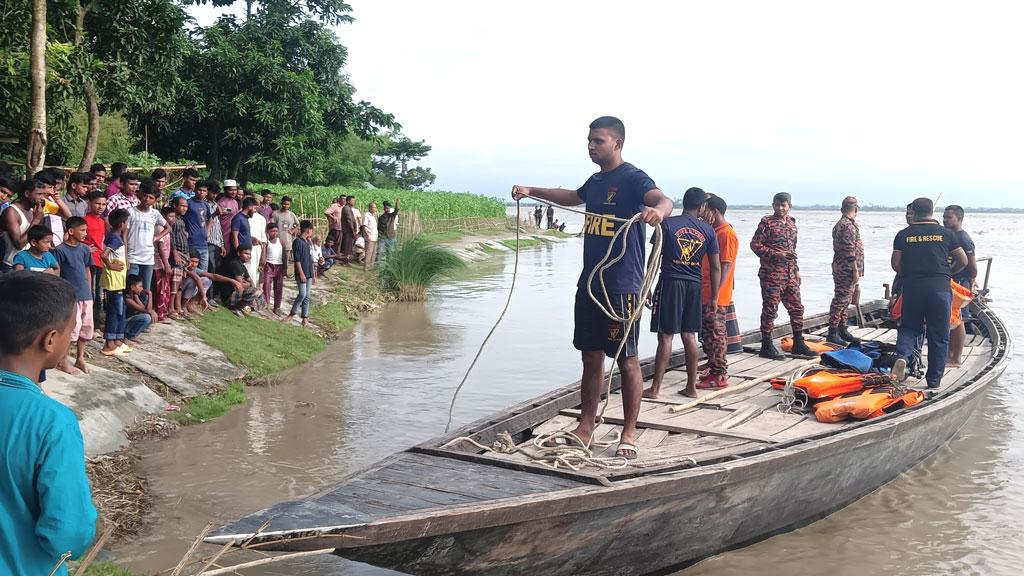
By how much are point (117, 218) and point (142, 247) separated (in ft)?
1.52

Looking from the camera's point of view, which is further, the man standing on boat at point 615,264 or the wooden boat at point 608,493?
the man standing on boat at point 615,264

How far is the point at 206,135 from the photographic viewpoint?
20.3 m

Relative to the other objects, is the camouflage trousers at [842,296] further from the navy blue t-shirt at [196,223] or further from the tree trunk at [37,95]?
the tree trunk at [37,95]

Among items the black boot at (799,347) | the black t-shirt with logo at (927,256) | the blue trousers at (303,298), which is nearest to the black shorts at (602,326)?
the black t-shirt with logo at (927,256)

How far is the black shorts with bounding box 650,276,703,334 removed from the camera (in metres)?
5.97

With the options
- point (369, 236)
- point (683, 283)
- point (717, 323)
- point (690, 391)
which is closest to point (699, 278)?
point (683, 283)

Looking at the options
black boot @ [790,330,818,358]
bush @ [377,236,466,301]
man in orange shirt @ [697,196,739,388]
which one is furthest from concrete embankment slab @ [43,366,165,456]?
bush @ [377,236,466,301]

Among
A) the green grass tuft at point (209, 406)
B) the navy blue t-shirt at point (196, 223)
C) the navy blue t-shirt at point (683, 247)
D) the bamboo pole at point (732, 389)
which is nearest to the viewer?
the bamboo pole at point (732, 389)

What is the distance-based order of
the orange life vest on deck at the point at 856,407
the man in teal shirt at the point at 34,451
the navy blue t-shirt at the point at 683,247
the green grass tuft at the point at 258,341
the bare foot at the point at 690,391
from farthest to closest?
the green grass tuft at the point at 258,341 → the bare foot at the point at 690,391 → the navy blue t-shirt at the point at 683,247 → the orange life vest on deck at the point at 856,407 → the man in teal shirt at the point at 34,451

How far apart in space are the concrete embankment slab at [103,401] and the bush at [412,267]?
7.76 metres

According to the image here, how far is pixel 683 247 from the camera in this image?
5973mm

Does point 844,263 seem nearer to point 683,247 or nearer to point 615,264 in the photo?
point 683,247

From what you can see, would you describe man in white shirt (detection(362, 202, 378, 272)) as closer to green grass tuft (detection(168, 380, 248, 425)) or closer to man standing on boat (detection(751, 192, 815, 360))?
green grass tuft (detection(168, 380, 248, 425))

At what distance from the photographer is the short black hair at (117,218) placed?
24.7 feet
